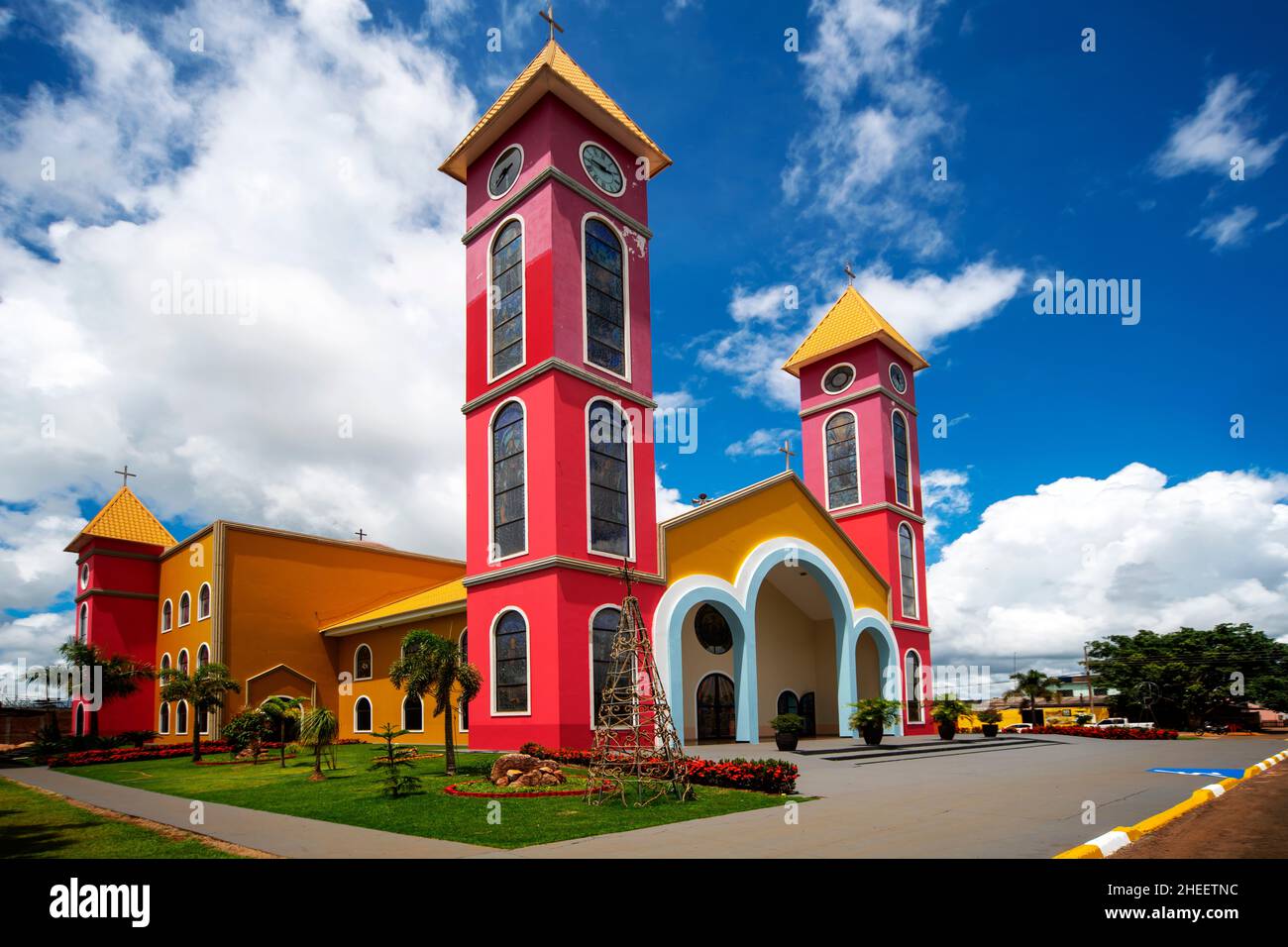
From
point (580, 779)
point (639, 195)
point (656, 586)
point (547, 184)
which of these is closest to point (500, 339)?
point (547, 184)

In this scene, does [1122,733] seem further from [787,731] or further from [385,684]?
[385,684]

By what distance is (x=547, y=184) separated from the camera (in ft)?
74.3

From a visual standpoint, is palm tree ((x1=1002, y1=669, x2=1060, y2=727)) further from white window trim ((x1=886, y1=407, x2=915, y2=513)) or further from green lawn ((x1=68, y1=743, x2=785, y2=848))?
green lawn ((x1=68, y1=743, x2=785, y2=848))

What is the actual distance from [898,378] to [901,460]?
3.50 meters

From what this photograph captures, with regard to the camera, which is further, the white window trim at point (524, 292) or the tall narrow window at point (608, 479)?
the white window trim at point (524, 292)

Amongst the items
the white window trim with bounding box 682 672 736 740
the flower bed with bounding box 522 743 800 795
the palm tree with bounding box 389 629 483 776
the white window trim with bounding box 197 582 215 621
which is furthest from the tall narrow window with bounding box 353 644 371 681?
the flower bed with bounding box 522 743 800 795

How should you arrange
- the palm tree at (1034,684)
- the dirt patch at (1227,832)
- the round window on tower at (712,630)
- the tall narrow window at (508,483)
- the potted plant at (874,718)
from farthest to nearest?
the palm tree at (1034,684) → the round window on tower at (712,630) → the potted plant at (874,718) → the tall narrow window at (508,483) → the dirt patch at (1227,832)

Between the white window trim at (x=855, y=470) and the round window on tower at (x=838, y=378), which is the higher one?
the round window on tower at (x=838, y=378)

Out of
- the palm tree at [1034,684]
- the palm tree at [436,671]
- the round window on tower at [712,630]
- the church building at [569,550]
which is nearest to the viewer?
the palm tree at [436,671]

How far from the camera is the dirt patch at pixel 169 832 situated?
355 inches

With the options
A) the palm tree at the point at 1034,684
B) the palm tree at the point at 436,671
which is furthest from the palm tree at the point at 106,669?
the palm tree at the point at 1034,684

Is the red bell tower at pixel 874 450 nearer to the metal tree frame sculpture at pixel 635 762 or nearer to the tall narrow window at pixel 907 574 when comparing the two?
the tall narrow window at pixel 907 574

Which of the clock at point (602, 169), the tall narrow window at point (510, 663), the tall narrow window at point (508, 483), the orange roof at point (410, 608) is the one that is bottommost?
the tall narrow window at point (510, 663)

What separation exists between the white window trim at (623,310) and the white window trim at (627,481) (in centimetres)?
89
